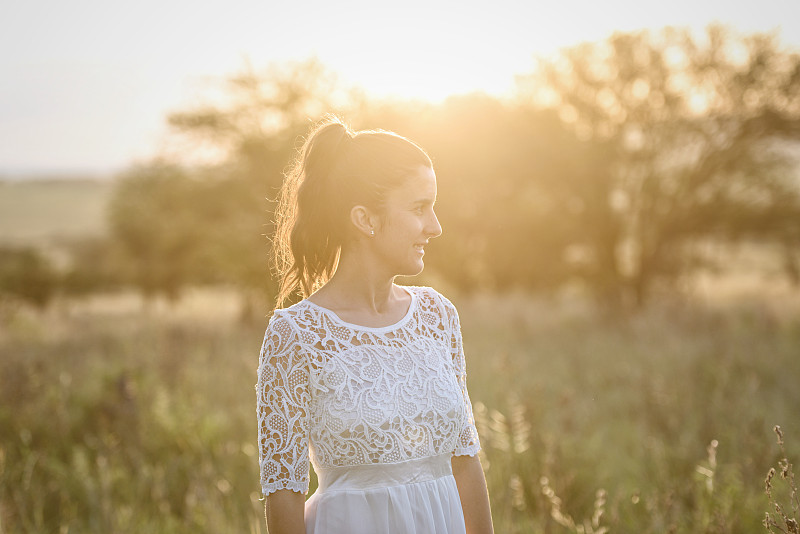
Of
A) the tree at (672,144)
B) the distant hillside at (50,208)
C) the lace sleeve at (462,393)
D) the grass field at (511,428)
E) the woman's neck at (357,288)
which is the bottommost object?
the grass field at (511,428)

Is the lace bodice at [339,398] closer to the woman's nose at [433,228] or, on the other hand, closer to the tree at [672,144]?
the woman's nose at [433,228]

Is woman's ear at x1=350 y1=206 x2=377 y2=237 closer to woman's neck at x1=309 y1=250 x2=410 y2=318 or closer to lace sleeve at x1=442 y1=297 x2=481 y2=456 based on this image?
woman's neck at x1=309 y1=250 x2=410 y2=318

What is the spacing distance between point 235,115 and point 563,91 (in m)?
7.50

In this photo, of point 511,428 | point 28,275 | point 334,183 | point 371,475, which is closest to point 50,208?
point 28,275

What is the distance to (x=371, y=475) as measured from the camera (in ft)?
7.04

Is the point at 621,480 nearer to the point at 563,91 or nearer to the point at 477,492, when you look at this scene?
the point at 477,492

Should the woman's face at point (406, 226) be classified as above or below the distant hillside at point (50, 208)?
below

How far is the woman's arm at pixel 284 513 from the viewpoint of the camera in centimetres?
205

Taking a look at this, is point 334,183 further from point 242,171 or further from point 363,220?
point 242,171

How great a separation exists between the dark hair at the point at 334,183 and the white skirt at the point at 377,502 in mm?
621

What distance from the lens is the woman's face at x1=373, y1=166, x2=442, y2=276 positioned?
2.21 meters

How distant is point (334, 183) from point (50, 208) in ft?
301

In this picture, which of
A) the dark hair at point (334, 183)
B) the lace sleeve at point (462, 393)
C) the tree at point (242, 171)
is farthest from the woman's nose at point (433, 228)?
the tree at point (242, 171)

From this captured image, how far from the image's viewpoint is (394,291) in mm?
2428
